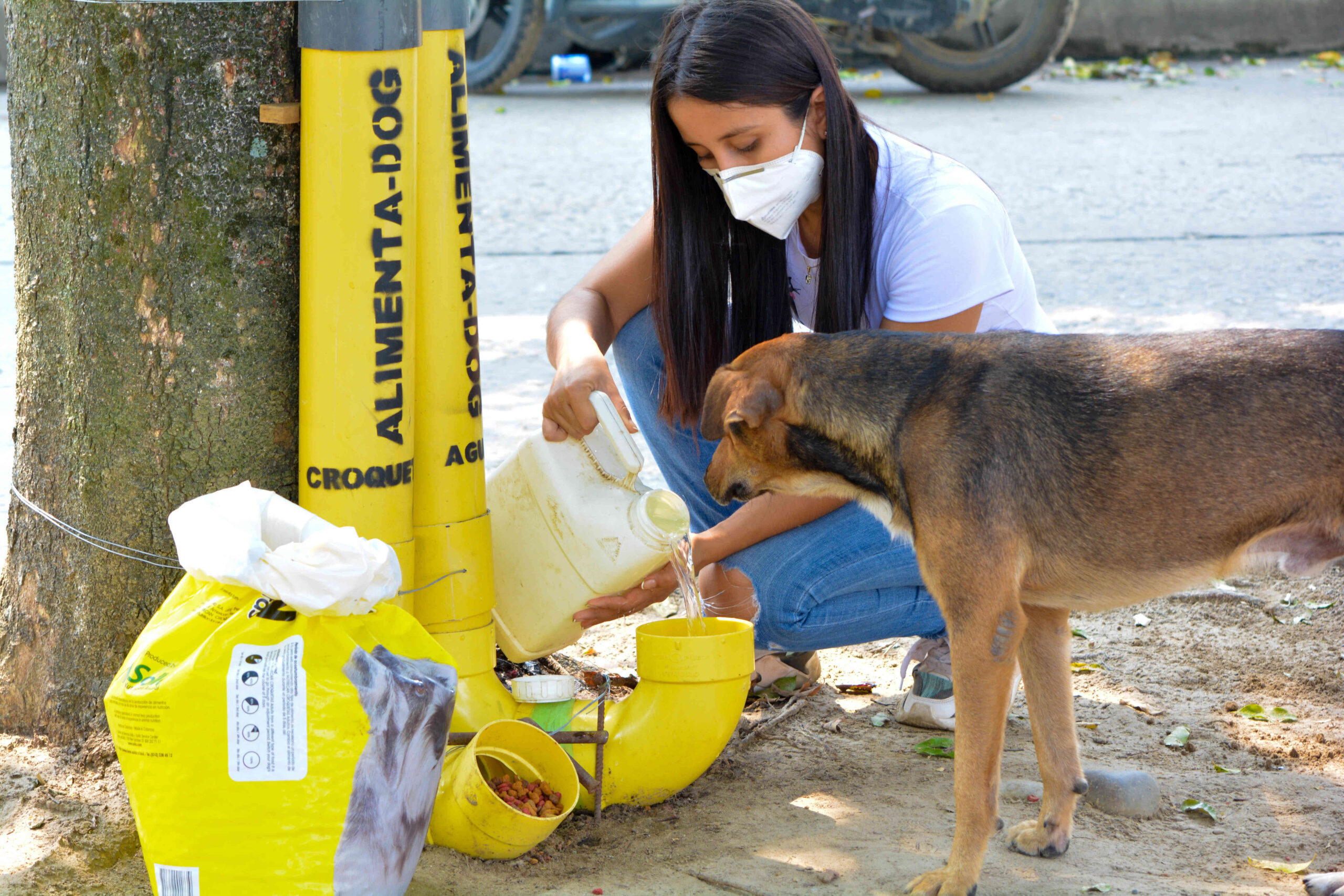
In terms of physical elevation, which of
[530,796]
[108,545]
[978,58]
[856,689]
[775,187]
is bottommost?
[856,689]

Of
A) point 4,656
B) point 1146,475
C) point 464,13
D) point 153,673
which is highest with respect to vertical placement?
point 464,13

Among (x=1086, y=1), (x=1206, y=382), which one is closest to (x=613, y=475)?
(x=1206, y=382)

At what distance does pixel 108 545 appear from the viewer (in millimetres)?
2596

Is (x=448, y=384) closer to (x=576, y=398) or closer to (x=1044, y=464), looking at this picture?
(x=576, y=398)

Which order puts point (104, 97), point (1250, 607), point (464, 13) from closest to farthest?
point (104, 97)
point (464, 13)
point (1250, 607)

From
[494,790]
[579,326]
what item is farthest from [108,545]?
[579,326]

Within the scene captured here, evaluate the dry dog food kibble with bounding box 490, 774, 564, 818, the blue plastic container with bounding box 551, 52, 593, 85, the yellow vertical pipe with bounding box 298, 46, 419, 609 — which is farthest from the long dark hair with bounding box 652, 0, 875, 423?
the blue plastic container with bounding box 551, 52, 593, 85

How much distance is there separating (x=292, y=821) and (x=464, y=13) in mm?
1606

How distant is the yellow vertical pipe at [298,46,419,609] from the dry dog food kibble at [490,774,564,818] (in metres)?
0.53

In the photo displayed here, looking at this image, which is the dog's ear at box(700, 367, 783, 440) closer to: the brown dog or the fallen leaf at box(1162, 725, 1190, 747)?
Result: the brown dog

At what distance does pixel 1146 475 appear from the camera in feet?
8.36

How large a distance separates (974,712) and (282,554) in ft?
4.35

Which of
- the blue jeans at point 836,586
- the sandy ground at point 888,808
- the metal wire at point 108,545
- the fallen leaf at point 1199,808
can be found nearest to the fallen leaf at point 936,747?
the sandy ground at point 888,808

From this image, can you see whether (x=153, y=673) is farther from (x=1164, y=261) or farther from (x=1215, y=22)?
(x=1215, y=22)
